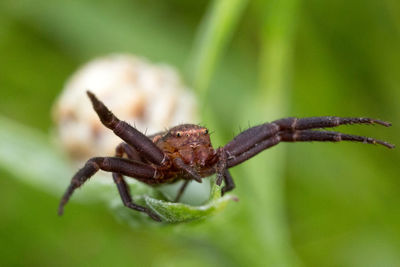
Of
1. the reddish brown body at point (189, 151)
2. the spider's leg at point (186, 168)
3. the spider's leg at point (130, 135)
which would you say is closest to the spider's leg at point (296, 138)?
the reddish brown body at point (189, 151)

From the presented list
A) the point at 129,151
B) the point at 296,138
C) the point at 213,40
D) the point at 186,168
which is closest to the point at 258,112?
the point at 213,40

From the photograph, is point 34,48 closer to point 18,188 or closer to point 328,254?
point 18,188

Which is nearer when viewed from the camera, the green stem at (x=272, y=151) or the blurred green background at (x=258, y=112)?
the green stem at (x=272, y=151)

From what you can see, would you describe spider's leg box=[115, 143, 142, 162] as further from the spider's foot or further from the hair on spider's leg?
the hair on spider's leg

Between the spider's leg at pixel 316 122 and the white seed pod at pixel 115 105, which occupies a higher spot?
the white seed pod at pixel 115 105

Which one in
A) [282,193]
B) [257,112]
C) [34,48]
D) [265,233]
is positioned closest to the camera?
[265,233]

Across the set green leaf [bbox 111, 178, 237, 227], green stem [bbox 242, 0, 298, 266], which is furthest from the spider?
green stem [bbox 242, 0, 298, 266]

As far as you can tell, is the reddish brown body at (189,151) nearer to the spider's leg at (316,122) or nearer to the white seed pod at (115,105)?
the spider's leg at (316,122)

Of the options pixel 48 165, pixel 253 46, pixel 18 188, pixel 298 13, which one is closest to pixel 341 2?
pixel 298 13

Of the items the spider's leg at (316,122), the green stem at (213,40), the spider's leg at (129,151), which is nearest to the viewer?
the spider's leg at (316,122)
